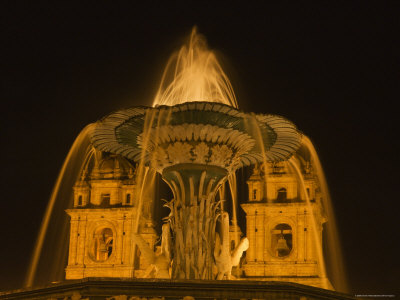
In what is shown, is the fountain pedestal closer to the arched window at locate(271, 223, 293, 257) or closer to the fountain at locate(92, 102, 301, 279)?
the fountain at locate(92, 102, 301, 279)

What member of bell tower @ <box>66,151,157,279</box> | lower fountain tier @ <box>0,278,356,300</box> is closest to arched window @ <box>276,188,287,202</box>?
bell tower @ <box>66,151,157,279</box>

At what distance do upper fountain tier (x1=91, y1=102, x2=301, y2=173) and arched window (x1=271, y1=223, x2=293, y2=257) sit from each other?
21.7m

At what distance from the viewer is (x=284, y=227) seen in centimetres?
3378

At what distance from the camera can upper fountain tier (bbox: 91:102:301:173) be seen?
10.3 metres

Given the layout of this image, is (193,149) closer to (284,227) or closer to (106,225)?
(284,227)

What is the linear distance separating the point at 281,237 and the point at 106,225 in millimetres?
8020

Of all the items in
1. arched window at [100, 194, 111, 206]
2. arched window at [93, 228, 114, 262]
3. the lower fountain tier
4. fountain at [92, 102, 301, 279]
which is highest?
arched window at [100, 194, 111, 206]

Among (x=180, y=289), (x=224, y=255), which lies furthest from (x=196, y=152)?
(x=180, y=289)

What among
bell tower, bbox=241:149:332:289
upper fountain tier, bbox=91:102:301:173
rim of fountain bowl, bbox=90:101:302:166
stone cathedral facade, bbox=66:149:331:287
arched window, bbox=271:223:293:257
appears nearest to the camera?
rim of fountain bowl, bbox=90:101:302:166

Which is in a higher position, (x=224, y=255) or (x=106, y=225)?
(x=106, y=225)

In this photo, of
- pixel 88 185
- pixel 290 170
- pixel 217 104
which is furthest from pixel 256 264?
pixel 217 104

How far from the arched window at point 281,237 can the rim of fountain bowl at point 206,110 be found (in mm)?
20844

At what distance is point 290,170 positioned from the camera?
34031 mm

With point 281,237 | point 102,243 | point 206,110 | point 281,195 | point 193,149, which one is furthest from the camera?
point 102,243
